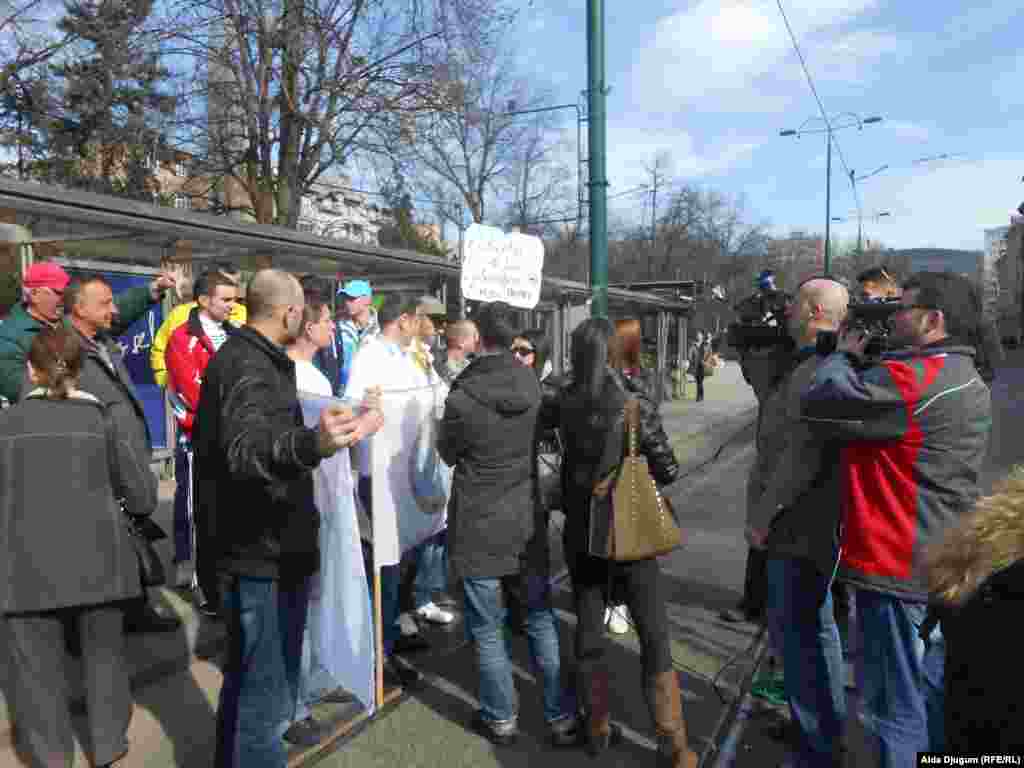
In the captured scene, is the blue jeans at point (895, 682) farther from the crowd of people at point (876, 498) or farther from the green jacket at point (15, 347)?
the green jacket at point (15, 347)

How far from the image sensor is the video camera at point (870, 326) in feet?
8.78

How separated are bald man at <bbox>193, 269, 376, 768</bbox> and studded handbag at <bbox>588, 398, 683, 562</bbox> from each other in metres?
1.09

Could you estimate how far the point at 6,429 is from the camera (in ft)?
8.70

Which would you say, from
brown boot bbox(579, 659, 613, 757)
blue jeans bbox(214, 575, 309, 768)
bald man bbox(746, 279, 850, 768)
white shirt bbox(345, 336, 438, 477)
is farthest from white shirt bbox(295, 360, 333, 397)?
bald man bbox(746, 279, 850, 768)

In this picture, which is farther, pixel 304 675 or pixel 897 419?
pixel 304 675

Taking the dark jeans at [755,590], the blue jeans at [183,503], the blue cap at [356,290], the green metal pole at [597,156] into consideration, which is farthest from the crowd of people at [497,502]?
the green metal pole at [597,156]

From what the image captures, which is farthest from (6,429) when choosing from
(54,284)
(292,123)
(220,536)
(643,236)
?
(643,236)

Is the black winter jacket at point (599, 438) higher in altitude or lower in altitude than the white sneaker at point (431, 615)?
higher

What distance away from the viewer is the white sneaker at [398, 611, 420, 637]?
4.23 m

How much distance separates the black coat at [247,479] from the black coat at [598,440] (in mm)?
1055

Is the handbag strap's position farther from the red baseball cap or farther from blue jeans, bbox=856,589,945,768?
blue jeans, bbox=856,589,945,768

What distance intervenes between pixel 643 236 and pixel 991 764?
44275 millimetres

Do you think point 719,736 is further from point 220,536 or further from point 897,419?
point 220,536

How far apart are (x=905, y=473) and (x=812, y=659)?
2.69ft
